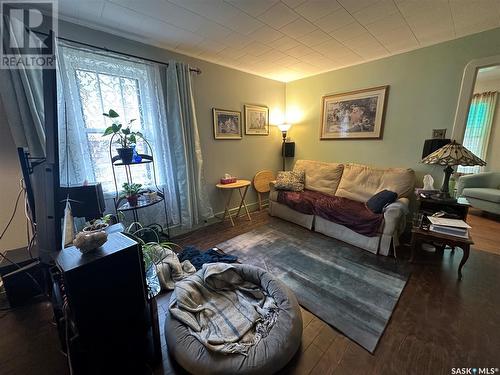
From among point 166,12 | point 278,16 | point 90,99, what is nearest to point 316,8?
point 278,16

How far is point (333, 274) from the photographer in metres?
1.99

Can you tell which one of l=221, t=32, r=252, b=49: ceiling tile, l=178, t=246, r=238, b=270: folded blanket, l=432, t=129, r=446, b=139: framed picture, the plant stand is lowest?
l=178, t=246, r=238, b=270: folded blanket

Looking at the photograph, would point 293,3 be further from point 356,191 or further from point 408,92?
point 356,191

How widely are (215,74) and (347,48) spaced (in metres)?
1.79

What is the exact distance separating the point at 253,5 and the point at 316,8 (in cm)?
55

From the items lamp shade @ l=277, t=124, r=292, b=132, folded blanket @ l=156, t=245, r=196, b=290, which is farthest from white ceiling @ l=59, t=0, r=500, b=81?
folded blanket @ l=156, t=245, r=196, b=290

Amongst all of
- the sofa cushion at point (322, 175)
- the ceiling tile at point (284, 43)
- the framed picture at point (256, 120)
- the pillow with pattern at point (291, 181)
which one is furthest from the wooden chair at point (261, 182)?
the ceiling tile at point (284, 43)

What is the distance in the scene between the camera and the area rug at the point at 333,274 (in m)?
1.48

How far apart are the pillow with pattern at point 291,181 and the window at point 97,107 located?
197 cm

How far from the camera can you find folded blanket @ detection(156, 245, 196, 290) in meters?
1.82

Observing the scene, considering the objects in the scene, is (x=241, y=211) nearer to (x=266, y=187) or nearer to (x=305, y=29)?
(x=266, y=187)

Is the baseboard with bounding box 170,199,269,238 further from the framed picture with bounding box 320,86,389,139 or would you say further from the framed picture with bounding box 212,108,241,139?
the framed picture with bounding box 320,86,389,139

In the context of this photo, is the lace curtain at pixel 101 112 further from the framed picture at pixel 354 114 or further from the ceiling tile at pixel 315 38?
the framed picture at pixel 354 114

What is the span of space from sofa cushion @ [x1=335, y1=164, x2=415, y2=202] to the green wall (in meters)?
0.25
